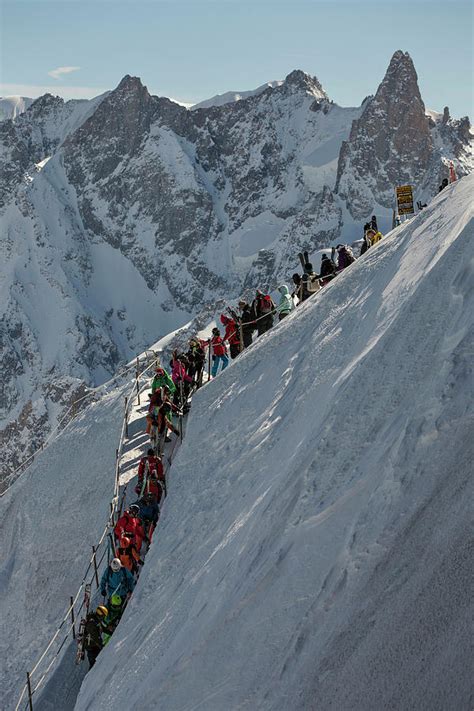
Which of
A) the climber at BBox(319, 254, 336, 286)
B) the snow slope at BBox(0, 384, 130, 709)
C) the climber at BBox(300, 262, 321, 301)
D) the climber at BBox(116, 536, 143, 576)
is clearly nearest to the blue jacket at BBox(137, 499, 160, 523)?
the climber at BBox(116, 536, 143, 576)

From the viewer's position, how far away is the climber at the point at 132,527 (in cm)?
1673

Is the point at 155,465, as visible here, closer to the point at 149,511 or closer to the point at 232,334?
the point at 149,511

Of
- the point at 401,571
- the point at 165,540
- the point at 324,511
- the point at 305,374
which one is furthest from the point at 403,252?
the point at 401,571

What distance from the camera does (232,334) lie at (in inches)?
948

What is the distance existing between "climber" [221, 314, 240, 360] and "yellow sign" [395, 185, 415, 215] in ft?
15.6

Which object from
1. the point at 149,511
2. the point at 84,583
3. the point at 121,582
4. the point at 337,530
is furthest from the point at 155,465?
the point at 337,530

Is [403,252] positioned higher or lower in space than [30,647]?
higher

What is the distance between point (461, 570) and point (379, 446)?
2.13 meters

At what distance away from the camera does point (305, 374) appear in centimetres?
1573

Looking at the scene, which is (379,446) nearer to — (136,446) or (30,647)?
(30,647)

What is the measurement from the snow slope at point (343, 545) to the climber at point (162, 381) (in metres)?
5.58

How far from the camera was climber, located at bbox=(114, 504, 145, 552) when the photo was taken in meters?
16.7

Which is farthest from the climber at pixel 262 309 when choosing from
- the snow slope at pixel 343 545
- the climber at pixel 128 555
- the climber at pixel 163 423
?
the climber at pixel 128 555

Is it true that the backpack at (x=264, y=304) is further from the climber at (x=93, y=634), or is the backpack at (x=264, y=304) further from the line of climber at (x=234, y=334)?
the climber at (x=93, y=634)
